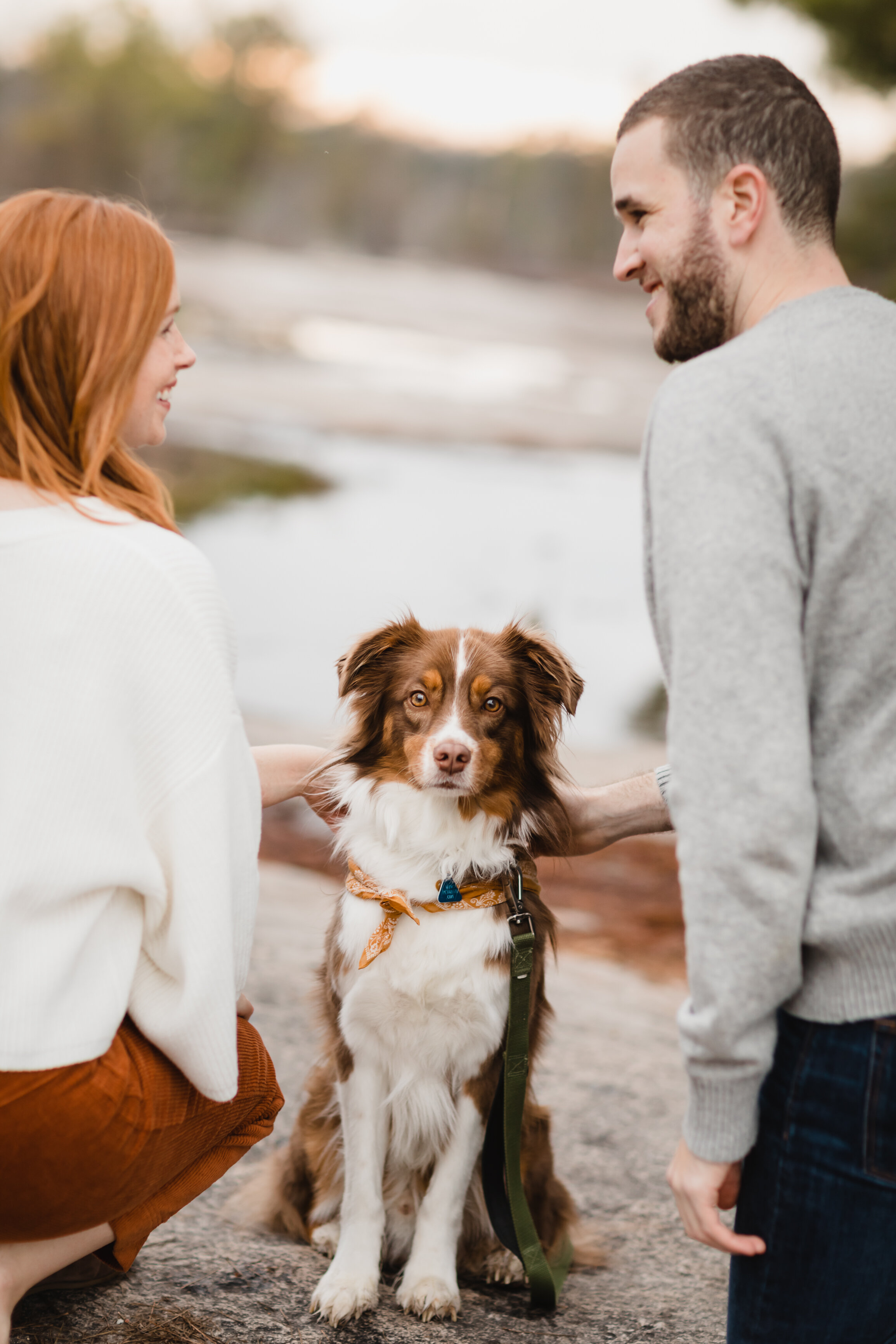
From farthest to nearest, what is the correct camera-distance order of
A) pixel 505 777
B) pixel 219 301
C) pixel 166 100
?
pixel 166 100, pixel 219 301, pixel 505 777

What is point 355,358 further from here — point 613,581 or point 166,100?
point 166,100

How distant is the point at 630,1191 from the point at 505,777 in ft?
4.92

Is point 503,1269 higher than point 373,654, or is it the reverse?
point 373,654

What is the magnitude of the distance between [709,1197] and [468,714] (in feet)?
4.98

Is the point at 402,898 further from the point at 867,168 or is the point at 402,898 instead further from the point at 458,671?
the point at 867,168

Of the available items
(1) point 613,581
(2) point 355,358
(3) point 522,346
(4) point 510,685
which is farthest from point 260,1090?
(3) point 522,346

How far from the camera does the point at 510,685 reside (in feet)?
10.2

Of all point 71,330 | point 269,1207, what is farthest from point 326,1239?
point 71,330

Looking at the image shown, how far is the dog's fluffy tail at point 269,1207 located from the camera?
10.3 feet

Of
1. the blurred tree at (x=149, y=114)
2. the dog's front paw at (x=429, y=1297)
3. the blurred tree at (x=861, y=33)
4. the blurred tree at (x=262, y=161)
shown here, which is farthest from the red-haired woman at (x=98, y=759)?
the blurred tree at (x=149, y=114)

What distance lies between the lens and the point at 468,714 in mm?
3049

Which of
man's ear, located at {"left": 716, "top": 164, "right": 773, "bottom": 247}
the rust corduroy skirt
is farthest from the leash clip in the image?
man's ear, located at {"left": 716, "top": 164, "right": 773, "bottom": 247}

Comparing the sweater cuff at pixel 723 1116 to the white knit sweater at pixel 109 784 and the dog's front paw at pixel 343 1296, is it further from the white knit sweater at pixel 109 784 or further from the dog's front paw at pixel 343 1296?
the dog's front paw at pixel 343 1296

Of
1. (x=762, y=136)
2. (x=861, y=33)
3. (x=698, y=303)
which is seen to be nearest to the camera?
(x=762, y=136)
